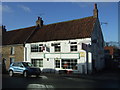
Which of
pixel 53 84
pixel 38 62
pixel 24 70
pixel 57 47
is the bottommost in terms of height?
pixel 53 84

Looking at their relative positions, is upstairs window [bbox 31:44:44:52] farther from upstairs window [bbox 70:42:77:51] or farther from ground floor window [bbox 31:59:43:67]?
upstairs window [bbox 70:42:77:51]

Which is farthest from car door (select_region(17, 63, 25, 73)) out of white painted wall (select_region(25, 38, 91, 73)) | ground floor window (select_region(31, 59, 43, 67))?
ground floor window (select_region(31, 59, 43, 67))

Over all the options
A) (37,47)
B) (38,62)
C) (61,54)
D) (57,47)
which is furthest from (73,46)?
(38,62)

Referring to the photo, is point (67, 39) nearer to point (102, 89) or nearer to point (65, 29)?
point (65, 29)

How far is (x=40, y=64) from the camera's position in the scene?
2683 cm

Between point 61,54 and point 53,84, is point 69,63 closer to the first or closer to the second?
point 61,54

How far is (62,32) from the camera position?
26.4 meters

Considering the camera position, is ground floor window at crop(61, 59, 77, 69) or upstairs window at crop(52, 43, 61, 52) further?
upstairs window at crop(52, 43, 61, 52)

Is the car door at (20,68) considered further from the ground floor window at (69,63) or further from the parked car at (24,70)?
the ground floor window at (69,63)

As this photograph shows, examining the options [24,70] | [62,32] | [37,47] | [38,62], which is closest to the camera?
[24,70]

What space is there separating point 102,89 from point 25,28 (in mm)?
26601

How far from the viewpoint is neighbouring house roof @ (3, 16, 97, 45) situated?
79.7ft

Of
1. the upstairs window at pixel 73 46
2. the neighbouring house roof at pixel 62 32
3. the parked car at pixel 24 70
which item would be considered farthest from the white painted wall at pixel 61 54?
the parked car at pixel 24 70

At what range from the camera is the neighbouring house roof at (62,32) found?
79.7 feet
